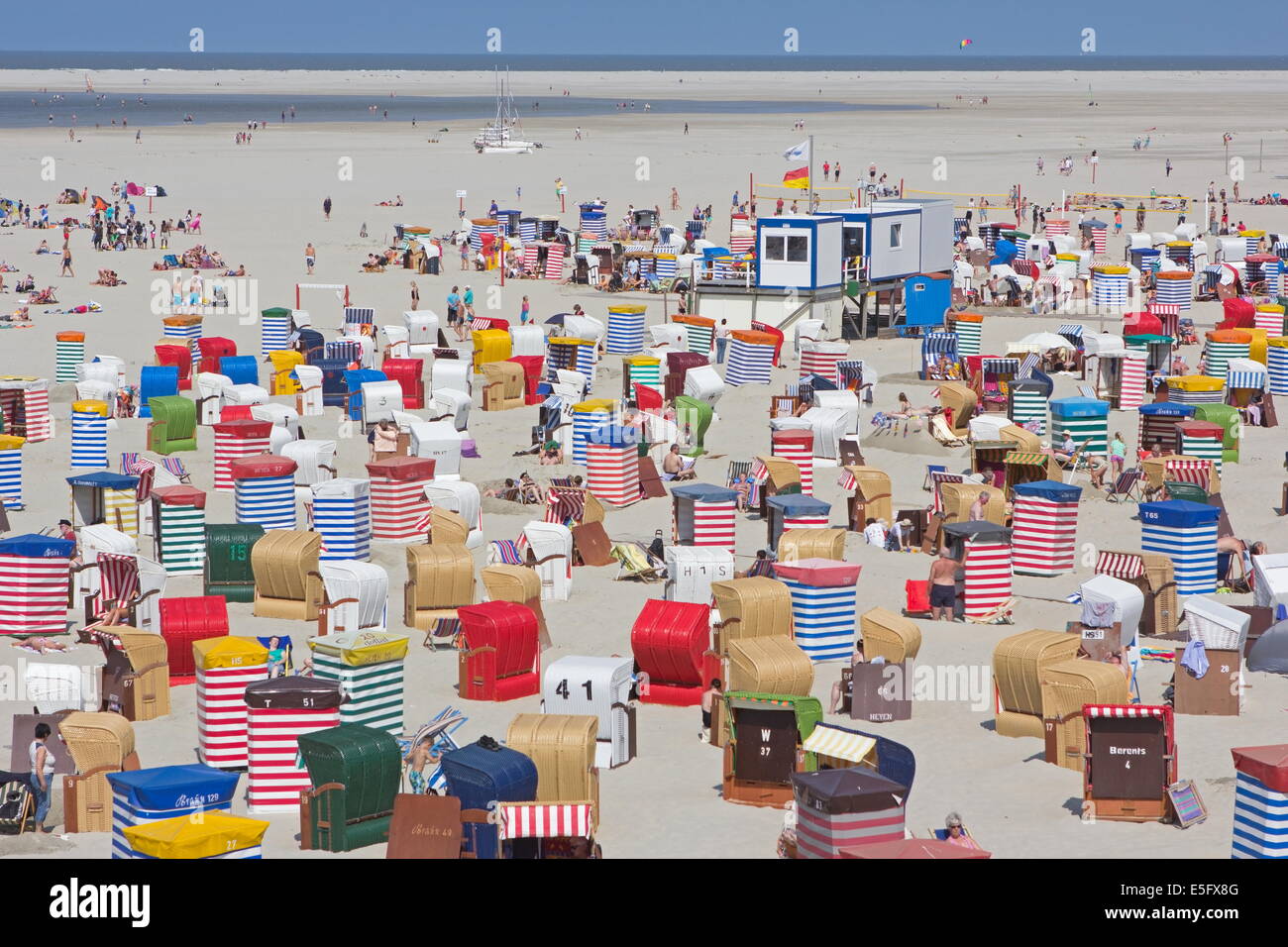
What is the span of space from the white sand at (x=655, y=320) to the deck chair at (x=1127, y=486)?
0.29m

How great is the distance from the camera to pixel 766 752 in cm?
1462

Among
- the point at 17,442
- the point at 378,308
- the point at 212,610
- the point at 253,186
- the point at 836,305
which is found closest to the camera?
the point at 212,610

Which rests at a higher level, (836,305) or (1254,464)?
(836,305)

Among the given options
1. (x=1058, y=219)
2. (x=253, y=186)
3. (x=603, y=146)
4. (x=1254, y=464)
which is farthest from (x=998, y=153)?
(x=1254, y=464)

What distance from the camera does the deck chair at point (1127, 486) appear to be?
25516 mm

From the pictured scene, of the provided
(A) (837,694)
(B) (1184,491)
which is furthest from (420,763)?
(B) (1184,491)

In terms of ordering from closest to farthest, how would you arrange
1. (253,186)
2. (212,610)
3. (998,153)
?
1. (212,610)
2. (253,186)
3. (998,153)

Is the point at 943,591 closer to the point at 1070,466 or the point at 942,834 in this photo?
the point at 1070,466

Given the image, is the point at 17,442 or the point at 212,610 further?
the point at 17,442

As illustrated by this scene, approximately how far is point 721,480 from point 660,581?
5.72 metres

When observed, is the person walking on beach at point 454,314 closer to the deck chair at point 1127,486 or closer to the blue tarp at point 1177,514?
the deck chair at point 1127,486

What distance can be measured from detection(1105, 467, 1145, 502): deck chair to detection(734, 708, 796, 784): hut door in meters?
12.4

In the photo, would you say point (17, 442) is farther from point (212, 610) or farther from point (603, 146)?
point (603, 146)
